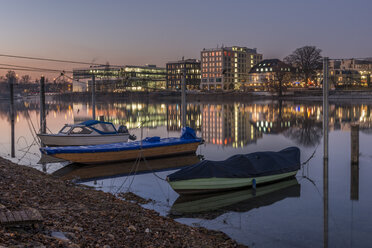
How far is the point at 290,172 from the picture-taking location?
20.3 meters

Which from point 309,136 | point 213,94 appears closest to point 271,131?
point 309,136

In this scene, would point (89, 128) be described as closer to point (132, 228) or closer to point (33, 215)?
point (132, 228)

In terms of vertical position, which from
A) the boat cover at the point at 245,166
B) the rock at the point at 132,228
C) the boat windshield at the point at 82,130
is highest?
the boat windshield at the point at 82,130

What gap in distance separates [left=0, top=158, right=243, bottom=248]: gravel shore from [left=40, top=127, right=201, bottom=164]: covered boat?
9348 millimetres

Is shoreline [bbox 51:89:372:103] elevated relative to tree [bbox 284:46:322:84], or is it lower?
lower

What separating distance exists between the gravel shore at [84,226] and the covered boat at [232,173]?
2.91m

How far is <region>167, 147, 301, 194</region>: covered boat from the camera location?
1705 centimetres

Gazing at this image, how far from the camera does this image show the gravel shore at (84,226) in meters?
8.16

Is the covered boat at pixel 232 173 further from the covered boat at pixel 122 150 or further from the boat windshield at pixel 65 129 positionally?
the boat windshield at pixel 65 129

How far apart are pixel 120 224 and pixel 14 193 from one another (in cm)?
383

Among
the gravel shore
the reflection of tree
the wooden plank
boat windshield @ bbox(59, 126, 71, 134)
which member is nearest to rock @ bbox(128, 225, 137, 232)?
the gravel shore

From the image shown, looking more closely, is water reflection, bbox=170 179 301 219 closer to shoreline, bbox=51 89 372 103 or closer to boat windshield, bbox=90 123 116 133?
boat windshield, bbox=90 123 116 133

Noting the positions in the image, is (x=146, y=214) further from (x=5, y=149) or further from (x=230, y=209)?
(x=5, y=149)

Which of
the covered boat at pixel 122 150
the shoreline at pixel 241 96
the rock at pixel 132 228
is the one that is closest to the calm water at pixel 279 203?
the covered boat at pixel 122 150
